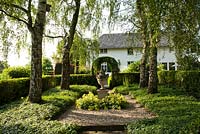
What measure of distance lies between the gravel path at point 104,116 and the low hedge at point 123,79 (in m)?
14.9

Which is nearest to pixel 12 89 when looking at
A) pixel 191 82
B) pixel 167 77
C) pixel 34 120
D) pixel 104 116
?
pixel 104 116

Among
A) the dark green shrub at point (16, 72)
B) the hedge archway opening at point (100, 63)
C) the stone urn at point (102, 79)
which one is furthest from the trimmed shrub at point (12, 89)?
the hedge archway opening at point (100, 63)

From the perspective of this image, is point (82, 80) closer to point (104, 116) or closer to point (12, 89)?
point (12, 89)

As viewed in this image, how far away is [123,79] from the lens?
29.2 meters

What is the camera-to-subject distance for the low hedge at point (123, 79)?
29016 mm

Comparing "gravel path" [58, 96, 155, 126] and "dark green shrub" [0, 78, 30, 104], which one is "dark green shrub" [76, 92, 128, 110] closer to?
"gravel path" [58, 96, 155, 126]

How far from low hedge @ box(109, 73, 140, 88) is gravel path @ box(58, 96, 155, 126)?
14.9 meters

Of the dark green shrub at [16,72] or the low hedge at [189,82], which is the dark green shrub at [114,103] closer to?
the low hedge at [189,82]

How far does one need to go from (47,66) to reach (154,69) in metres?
27.4

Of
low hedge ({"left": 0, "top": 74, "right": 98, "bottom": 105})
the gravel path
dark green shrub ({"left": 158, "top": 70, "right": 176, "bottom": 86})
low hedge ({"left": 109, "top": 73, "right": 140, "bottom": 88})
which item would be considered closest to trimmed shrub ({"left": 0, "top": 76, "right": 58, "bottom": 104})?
low hedge ({"left": 0, "top": 74, "right": 98, "bottom": 105})

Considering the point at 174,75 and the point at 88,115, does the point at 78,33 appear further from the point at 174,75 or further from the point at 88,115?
the point at 88,115

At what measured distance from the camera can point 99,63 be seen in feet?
99.6

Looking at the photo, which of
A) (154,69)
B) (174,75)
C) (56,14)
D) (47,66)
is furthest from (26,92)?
(47,66)

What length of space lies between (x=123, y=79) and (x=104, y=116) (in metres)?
17.2
